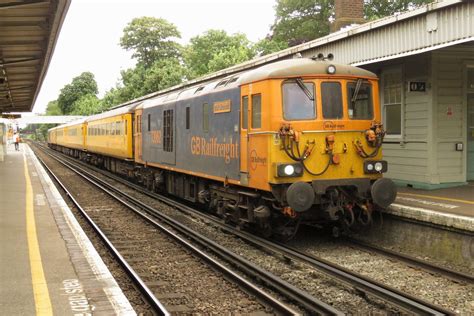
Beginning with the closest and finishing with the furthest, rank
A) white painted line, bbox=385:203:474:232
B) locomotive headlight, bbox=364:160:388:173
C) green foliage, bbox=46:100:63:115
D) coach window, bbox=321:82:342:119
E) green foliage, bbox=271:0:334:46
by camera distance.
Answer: white painted line, bbox=385:203:474:232 < coach window, bbox=321:82:342:119 < locomotive headlight, bbox=364:160:388:173 < green foliage, bbox=271:0:334:46 < green foliage, bbox=46:100:63:115

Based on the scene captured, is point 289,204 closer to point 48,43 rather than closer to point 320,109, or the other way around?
point 320,109

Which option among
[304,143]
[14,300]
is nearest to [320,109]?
[304,143]

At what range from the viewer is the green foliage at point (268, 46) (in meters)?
46.1

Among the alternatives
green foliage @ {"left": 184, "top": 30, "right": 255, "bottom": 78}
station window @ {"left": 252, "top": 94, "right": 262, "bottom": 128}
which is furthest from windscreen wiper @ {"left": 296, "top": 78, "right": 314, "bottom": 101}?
green foliage @ {"left": 184, "top": 30, "right": 255, "bottom": 78}

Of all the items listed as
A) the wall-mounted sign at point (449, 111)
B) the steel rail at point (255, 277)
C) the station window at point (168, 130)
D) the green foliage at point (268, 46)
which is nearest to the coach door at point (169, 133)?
the station window at point (168, 130)

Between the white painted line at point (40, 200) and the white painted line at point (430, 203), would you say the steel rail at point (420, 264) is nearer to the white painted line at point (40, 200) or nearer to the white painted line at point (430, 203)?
the white painted line at point (430, 203)

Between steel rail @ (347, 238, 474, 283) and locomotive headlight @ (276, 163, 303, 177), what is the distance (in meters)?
1.88

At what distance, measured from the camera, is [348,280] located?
654 centimetres

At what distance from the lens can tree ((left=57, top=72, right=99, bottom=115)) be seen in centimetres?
9756

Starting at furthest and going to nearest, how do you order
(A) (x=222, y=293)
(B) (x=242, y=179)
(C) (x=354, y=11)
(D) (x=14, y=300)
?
1. (C) (x=354, y=11)
2. (B) (x=242, y=179)
3. (A) (x=222, y=293)
4. (D) (x=14, y=300)

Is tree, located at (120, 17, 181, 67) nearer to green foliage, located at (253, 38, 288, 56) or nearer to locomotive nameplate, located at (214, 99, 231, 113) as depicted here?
green foliage, located at (253, 38, 288, 56)

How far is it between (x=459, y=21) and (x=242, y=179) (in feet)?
14.8

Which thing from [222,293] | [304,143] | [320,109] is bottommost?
[222,293]

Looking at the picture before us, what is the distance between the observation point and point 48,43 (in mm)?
13078
